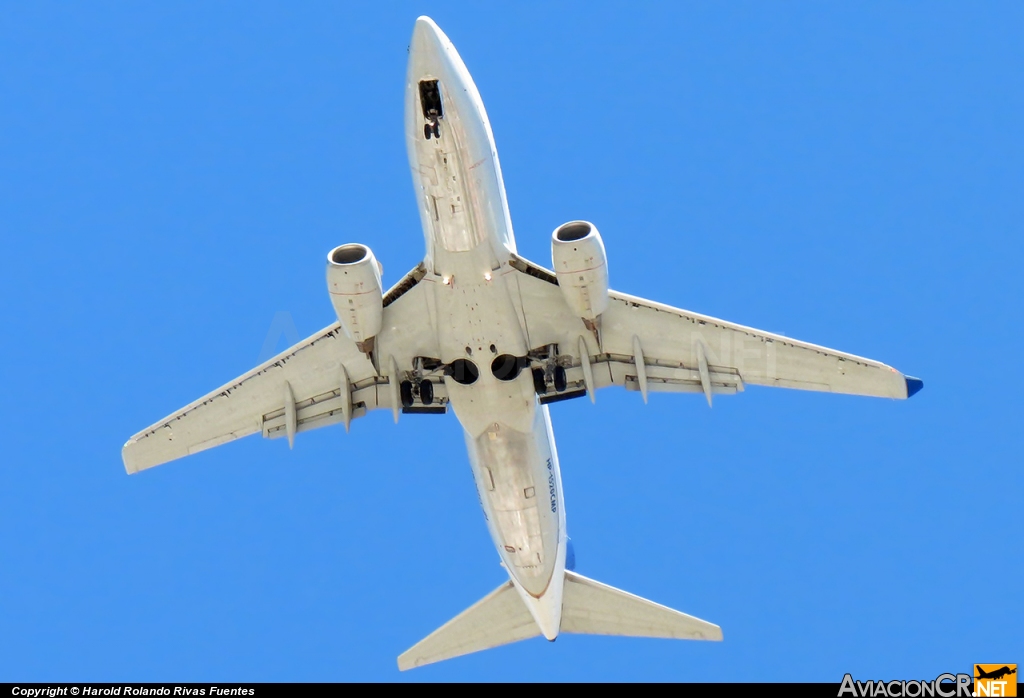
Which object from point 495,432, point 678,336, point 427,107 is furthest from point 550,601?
point 427,107

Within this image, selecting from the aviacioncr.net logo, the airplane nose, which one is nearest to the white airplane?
the airplane nose

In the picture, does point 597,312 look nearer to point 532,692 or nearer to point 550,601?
point 550,601

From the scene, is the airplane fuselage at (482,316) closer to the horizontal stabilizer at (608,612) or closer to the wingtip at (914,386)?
the horizontal stabilizer at (608,612)

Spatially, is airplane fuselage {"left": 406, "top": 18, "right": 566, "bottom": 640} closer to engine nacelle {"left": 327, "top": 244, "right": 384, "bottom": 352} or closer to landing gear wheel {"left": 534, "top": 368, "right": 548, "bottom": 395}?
landing gear wheel {"left": 534, "top": 368, "right": 548, "bottom": 395}

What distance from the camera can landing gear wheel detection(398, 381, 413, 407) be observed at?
29484 mm

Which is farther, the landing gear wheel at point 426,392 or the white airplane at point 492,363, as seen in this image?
the landing gear wheel at point 426,392

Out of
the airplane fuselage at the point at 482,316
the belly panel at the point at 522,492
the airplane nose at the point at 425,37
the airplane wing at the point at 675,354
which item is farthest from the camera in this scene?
the belly panel at the point at 522,492

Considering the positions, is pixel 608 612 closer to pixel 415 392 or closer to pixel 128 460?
pixel 415 392

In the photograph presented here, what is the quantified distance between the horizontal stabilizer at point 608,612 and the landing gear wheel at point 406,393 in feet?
20.0

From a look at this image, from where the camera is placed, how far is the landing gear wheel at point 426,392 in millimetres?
29375

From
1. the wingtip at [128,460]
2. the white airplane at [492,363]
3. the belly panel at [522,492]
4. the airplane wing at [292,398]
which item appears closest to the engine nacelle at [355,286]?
the white airplane at [492,363]

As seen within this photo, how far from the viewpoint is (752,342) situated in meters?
28.7

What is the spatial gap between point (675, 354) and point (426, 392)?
5.45 m

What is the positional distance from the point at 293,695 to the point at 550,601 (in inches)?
243
